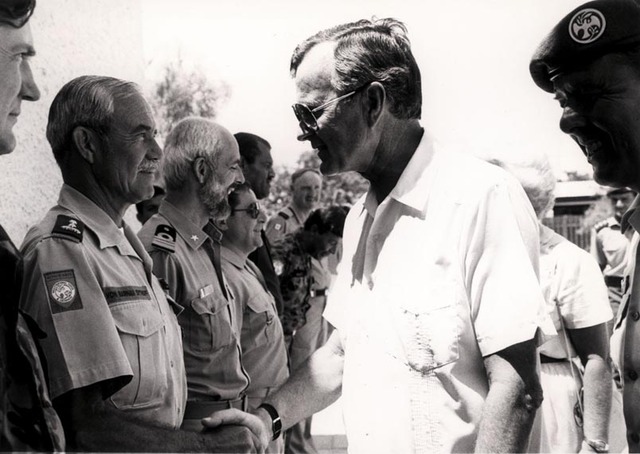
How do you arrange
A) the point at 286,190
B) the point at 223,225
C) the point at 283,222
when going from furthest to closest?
the point at 286,190 → the point at 283,222 → the point at 223,225

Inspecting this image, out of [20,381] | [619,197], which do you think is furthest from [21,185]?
[619,197]

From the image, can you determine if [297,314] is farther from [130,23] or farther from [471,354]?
[471,354]

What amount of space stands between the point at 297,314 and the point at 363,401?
2.47 m

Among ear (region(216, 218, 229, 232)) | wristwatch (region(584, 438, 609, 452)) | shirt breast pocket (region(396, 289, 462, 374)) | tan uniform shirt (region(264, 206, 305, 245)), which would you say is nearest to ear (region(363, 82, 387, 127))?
shirt breast pocket (region(396, 289, 462, 374))

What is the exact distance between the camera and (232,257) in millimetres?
3244

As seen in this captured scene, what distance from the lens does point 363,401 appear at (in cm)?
189

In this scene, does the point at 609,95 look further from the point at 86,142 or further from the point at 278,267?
the point at 278,267

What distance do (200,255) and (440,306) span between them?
1.37 m

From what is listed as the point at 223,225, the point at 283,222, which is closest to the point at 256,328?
the point at 223,225

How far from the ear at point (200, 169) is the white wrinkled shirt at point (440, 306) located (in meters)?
1.22

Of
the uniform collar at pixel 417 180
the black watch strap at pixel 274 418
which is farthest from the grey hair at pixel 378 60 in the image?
the black watch strap at pixel 274 418

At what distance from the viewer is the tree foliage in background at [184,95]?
3277mm

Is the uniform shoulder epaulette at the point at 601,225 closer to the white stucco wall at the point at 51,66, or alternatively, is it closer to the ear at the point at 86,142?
the white stucco wall at the point at 51,66

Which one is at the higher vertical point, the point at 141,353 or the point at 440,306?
the point at 440,306
